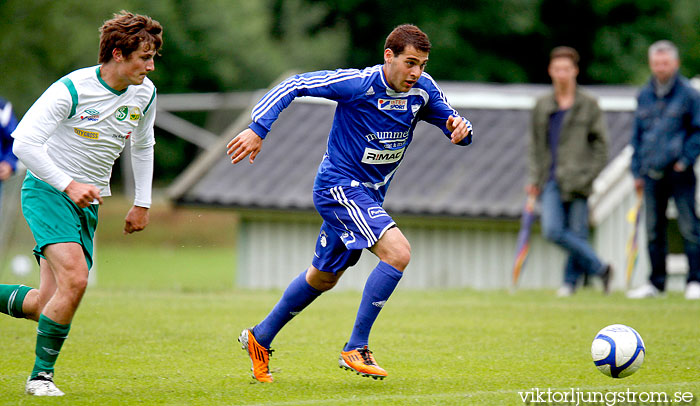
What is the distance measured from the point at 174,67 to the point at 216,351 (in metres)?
34.5

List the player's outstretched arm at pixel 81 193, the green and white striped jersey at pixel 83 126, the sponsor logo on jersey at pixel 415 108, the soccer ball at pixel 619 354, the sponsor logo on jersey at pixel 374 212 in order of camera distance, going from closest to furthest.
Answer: the player's outstretched arm at pixel 81 193 → the green and white striped jersey at pixel 83 126 → the soccer ball at pixel 619 354 → the sponsor logo on jersey at pixel 374 212 → the sponsor logo on jersey at pixel 415 108

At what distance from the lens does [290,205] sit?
16.3 meters

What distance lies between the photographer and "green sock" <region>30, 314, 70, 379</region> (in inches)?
224

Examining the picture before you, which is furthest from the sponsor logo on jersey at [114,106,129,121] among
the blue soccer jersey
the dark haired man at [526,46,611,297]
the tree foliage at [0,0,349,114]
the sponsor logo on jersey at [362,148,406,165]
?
the tree foliage at [0,0,349,114]

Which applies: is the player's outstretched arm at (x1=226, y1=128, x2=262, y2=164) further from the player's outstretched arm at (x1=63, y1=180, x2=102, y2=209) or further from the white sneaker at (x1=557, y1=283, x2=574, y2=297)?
the white sneaker at (x1=557, y1=283, x2=574, y2=297)

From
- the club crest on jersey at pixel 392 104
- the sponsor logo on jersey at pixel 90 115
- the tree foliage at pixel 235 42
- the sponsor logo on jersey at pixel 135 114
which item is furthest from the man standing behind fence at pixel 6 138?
the tree foliage at pixel 235 42

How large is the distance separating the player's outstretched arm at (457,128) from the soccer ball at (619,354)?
1.51 meters

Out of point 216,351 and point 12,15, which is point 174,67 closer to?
point 12,15

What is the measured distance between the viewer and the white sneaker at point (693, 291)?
420 inches

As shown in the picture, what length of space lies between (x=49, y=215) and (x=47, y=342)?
726 millimetres

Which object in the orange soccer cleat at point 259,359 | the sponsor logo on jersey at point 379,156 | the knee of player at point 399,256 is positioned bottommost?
the orange soccer cleat at point 259,359

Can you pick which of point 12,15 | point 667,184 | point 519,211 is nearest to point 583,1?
point 12,15

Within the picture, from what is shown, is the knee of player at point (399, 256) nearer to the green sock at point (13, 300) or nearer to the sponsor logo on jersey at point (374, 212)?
the sponsor logo on jersey at point (374, 212)

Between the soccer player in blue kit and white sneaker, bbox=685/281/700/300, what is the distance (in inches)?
207
